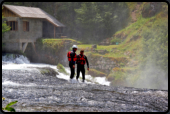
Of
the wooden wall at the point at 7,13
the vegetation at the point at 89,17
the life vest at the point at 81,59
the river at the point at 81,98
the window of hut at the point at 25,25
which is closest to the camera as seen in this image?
the river at the point at 81,98

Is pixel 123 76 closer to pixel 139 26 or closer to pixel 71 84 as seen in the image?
pixel 139 26

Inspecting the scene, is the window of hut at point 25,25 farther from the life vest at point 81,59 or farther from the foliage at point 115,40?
the life vest at point 81,59

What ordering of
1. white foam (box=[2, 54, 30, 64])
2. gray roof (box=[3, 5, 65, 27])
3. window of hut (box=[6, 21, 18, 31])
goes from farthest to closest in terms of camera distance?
window of hut (box=[6, 21, 18, 31]), gray roof (box=[3, 5, 65, 27]), white foam (box=[2, 54, 30, 64])

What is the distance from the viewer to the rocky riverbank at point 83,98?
9.78 metres

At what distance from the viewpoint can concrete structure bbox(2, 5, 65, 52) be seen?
106 ft

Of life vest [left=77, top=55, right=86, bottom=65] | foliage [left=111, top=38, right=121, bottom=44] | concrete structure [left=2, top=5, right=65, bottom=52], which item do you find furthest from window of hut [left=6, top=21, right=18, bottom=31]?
life vest [left=77, top=55, right=86, bottom=65]

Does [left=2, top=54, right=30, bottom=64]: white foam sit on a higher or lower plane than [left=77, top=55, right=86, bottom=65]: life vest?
lower

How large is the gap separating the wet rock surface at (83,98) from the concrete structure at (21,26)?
18.8 metres

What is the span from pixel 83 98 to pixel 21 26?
2378 cm

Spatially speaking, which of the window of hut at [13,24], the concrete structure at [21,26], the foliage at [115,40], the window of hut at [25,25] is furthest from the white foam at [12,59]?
the foliage at [115,40]

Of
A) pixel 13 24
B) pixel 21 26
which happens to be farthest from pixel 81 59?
pixel 13 24

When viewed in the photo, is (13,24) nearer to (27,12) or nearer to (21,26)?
(21,26)

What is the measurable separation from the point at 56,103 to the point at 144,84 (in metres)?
18.5

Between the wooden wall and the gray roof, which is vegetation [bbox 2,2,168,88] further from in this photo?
the wooden wall
